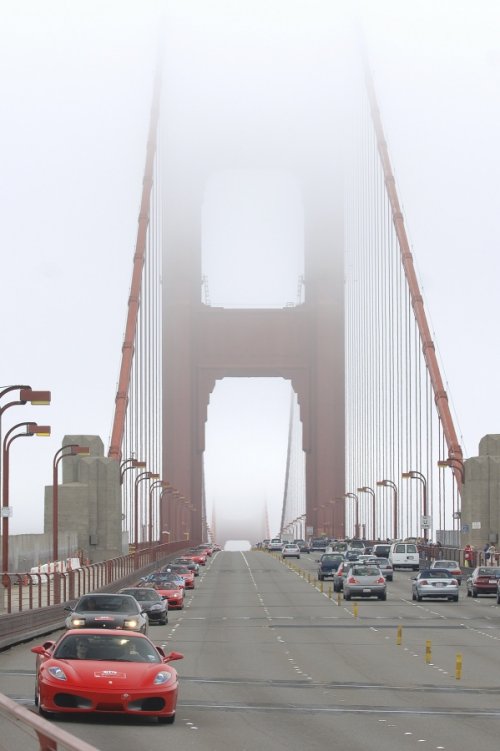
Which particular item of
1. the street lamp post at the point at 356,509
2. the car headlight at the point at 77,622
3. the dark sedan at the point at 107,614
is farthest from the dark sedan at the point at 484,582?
the street lamp post at the point at 356,509

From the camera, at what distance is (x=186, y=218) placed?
481ft

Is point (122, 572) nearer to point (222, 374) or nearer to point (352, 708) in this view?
point (352, 708)

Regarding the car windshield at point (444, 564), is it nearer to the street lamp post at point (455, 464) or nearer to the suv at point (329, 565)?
the suv at point (329, 565)

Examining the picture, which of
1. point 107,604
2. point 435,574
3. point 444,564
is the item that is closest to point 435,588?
point 435,574

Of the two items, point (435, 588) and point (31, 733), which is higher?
point (31, 733)

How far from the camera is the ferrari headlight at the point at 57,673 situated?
1616 centimetres

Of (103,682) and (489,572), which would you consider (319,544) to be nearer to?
(489,572)

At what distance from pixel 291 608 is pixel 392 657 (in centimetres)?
2186

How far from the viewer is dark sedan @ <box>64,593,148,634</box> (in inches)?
1014

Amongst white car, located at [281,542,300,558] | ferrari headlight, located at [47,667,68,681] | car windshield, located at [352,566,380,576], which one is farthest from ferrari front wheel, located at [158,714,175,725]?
white car, located at [281,542,300,558]

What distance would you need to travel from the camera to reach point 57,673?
16.2 meters

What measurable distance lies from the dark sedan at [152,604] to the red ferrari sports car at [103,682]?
74.9ft

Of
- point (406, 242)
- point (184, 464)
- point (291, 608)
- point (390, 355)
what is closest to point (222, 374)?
point (184, 464)

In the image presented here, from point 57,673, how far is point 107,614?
11283 mm
